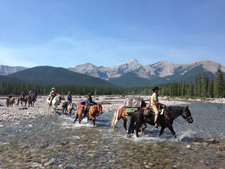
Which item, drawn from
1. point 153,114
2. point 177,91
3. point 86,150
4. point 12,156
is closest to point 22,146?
point 12,156

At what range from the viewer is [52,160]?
6766 mm

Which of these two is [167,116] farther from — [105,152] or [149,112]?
[105,152]

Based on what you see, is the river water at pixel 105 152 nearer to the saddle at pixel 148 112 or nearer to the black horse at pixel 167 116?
the black horse at pixel 167 116

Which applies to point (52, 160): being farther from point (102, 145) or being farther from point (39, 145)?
point (102, 145)

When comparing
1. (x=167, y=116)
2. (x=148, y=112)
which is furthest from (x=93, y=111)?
(x=167, y=116)

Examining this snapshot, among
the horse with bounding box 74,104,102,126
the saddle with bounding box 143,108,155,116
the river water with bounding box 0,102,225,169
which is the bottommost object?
the river water with bounding box 0,102,225,169

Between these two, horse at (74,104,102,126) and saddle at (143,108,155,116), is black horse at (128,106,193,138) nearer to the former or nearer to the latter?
saddle at (143,108,155,116)

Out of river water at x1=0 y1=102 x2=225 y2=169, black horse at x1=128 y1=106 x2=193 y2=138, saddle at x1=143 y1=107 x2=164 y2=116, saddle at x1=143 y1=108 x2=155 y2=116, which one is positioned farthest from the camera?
saddle at x1=143 y1=108 x2=155 y2=116

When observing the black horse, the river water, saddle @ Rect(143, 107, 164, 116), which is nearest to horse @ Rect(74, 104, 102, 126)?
the river water

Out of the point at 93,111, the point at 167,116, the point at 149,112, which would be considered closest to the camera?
the point at 167,116

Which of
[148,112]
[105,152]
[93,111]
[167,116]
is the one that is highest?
[148,112]

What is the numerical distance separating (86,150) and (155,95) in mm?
5838

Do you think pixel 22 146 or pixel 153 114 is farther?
pixel 153 114

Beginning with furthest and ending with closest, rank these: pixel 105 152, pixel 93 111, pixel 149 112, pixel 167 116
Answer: pixel 93 111 → pixel 149 112 → pixel 167 116 → pixel 105 152
